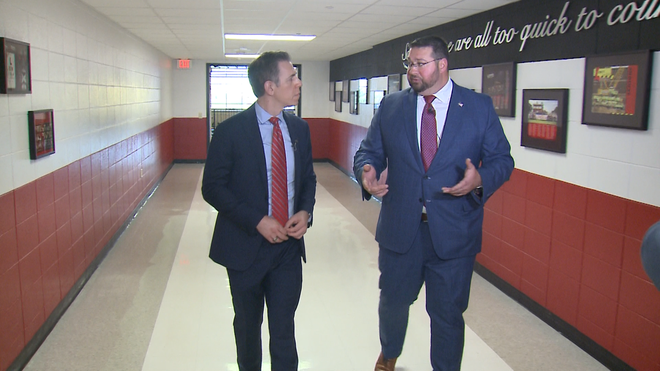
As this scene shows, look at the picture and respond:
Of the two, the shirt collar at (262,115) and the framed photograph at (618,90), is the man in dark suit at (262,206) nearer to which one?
the shirt collar at (262,115)

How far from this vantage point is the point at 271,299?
8.50 feet

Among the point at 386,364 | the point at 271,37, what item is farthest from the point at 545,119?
the point at 271,37

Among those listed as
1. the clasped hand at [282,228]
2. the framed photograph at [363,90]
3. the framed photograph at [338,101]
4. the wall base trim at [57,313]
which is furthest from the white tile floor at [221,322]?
the framed photograph at [338,101]

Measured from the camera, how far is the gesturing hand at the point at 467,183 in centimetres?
241

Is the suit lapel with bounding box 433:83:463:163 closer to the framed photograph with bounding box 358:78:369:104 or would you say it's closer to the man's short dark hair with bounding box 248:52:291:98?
the man's short dark hair with bounding box 248:52:291:98

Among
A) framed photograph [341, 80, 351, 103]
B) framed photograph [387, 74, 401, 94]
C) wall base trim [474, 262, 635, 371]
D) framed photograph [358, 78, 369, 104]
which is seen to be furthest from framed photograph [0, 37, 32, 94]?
framed photograph [341, 80, 351, 103]

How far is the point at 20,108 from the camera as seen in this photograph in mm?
3502

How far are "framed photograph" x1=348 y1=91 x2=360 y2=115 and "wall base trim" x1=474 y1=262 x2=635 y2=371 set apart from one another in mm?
6138

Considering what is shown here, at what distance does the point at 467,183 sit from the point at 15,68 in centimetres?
263

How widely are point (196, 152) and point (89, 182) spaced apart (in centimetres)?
858

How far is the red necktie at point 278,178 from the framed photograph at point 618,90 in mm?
2036

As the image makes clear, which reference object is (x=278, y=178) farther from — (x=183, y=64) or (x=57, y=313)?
(x=183, y=64)

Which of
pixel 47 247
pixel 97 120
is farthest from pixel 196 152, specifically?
pixel 47 247

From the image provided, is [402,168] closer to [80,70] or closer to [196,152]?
[80,70]
